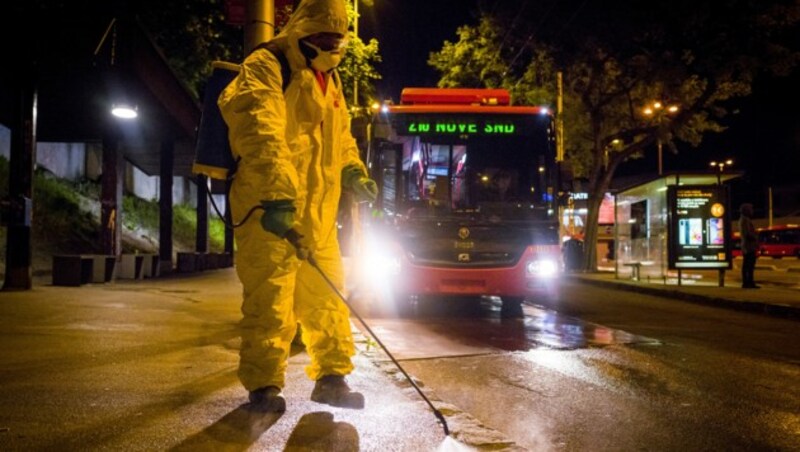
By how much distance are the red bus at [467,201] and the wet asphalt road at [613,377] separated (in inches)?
25.4

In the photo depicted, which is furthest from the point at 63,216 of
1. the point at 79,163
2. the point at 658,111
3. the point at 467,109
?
the point at 658,111

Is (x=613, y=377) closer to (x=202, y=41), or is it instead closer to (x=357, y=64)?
(x=357, y=64)

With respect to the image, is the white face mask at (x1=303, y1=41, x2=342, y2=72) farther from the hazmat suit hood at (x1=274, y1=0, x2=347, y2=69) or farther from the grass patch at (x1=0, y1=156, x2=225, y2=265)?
the grass patch at (x1=0, y1=156, x2=225, y2=265)

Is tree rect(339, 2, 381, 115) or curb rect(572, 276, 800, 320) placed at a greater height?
tree rect(339, 2, 381, 115)

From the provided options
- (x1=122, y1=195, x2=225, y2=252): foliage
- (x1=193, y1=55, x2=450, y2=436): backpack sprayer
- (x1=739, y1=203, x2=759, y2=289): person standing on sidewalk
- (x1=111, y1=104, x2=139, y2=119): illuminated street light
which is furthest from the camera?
(x1=122, y1=195, x2=225, y2=252): foliage

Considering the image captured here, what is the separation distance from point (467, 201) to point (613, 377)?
510 cm

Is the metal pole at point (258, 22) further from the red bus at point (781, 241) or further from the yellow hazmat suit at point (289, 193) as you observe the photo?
the red bus at point (781, 241)

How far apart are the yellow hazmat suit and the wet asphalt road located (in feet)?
4.12

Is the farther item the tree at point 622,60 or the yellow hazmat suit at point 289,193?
the tree at point 622,60

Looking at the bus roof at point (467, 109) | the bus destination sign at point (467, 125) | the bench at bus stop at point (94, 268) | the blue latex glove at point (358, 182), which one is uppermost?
the bus roof at point (467, 109)

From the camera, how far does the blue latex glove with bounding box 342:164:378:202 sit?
14.9ft

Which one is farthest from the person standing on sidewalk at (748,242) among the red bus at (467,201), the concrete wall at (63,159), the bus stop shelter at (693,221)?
the concrete wall at (63,159)

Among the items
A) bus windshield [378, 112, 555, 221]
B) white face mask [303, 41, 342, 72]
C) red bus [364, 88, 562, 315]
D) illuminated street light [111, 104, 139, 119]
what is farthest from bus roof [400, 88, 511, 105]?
white face mask [303, 41, 342, 72]

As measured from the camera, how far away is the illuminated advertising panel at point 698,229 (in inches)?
658
